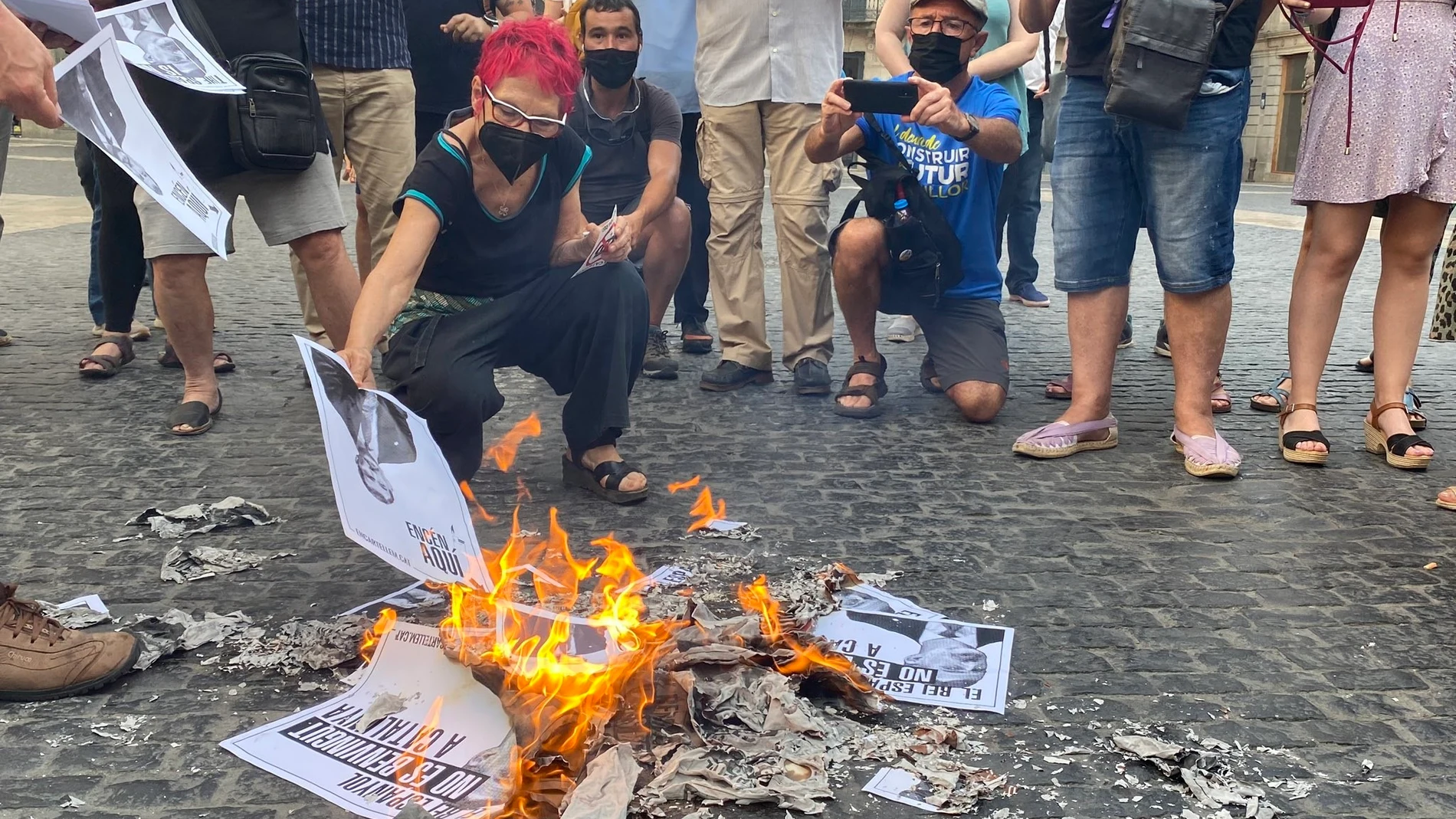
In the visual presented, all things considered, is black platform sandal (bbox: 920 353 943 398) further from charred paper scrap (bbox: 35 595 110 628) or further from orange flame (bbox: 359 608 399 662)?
charred paper scrap (bbox: 35 595 110 628)

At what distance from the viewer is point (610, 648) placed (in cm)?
237

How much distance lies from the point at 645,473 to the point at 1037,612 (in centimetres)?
154

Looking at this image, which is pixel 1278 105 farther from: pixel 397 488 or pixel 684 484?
pixel 397 488

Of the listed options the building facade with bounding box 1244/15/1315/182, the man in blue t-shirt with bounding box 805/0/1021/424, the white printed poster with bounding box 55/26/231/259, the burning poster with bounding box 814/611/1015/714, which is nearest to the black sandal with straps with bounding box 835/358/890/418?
the man in blue t-shirt with bounding box 805/0/1021/424

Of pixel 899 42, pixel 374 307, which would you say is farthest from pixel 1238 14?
pixel 374 307

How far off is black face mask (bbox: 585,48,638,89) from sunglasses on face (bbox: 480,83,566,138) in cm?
166

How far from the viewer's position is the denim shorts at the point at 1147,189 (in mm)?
3918

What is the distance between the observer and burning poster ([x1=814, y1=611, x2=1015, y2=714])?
2.46 m

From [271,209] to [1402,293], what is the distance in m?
4.03

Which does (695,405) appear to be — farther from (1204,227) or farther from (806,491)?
(1204,227)

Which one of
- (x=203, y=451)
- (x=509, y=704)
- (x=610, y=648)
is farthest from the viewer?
(x=203, y=451)

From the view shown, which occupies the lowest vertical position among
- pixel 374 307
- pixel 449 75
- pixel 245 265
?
pixel 245 265

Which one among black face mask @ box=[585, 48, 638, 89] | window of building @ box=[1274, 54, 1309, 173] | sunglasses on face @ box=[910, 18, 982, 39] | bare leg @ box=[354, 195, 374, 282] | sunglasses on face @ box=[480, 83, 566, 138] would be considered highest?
sunglasses on face @ box=[910, 18, 982, 39]

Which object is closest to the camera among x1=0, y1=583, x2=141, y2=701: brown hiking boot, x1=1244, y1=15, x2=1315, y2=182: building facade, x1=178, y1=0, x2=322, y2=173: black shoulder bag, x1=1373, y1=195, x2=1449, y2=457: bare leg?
x1=0, y1=583, x2=141, y2=701: brown hiking boot
